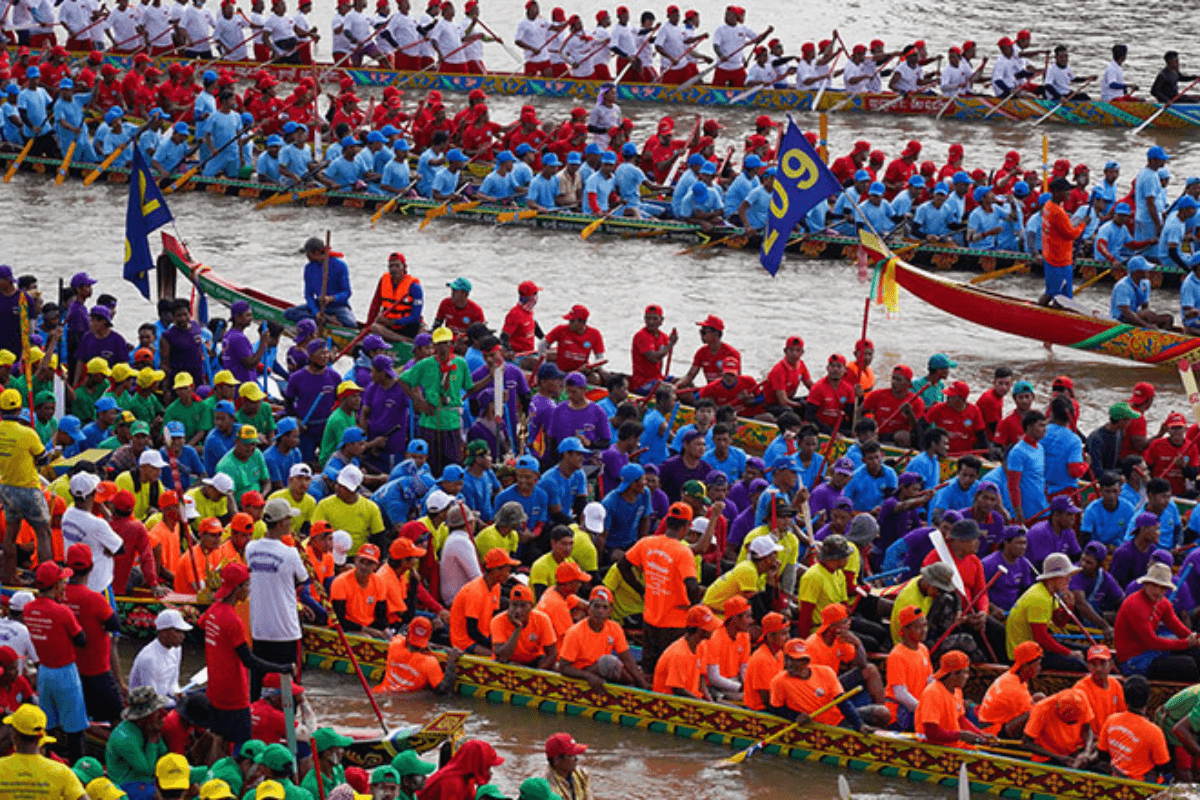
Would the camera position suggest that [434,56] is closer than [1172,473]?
No

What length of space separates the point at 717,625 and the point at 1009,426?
13.4ft

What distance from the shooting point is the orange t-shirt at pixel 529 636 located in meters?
12.3

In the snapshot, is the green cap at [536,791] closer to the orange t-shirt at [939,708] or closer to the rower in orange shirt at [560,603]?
the orange t-shirt at [939,708]

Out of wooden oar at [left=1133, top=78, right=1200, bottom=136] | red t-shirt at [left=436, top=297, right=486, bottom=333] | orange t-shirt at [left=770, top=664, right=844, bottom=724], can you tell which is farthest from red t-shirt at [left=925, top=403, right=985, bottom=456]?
wooden oar at [left=1133, top=78, right=1200, bottom=136]

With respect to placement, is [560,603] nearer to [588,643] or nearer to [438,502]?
[588,643]

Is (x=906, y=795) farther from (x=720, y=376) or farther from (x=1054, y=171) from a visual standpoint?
(x=1054, y=171)

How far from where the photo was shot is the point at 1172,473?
48.4 feet

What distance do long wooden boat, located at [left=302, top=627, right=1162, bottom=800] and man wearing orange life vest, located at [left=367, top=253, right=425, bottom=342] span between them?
547 cm

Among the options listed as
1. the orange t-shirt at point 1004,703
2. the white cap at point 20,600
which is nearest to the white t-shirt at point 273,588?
the white cap at point 20,600

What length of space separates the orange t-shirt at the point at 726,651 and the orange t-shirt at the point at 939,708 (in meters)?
1.21

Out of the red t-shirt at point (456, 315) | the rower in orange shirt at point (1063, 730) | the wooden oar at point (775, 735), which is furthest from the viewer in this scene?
the red t-shirt at point (456, 315)

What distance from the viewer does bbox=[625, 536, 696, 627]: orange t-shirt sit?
40.6 ft

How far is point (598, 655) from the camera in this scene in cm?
1227

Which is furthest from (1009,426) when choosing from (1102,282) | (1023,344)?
(1102,282)
